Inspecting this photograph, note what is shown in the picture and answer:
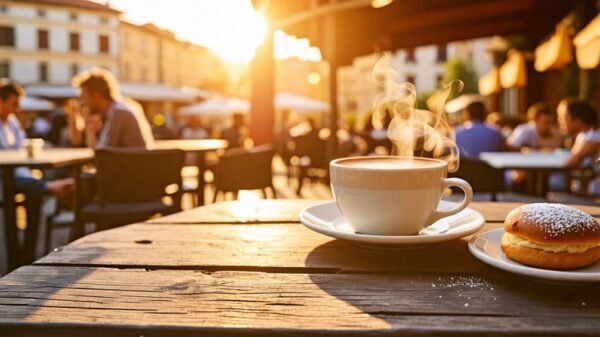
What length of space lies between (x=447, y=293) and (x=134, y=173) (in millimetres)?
2835

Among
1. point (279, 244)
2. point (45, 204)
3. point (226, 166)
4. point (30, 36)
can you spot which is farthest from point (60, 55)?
point (279, 244)

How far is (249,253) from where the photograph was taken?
3.27 feet

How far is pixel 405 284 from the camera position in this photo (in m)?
0.79

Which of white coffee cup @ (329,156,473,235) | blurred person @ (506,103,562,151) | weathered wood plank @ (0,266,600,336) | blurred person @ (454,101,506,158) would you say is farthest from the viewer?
blurred person @ (506,103,562,151)

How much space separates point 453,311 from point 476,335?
7 centimetres

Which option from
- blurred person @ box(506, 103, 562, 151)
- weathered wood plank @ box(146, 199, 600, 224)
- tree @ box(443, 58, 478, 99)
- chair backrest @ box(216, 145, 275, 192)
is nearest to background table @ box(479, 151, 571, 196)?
blurred person @ box(506, 103, 562, 151)

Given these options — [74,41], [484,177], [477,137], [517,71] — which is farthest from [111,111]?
[74,41]

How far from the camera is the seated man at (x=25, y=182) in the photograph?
3986mm

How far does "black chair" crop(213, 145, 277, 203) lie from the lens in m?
4.18

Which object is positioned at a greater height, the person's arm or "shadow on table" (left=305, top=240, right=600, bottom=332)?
the person's arm

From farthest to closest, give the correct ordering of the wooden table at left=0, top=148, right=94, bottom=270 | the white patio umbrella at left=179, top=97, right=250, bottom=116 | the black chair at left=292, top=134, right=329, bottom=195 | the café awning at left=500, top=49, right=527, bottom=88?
the white patio umbrella at left=179, top=97, right=250, bottom=116 → the café awning at left=500, top=49, right=527, bottom=88 → the black chair at left=292, top=134, right=329, bottom=195 → the wooden table at left=0, top=148, right=94, bottom=270

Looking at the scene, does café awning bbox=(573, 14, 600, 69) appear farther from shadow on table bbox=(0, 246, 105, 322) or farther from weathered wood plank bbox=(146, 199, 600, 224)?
shadow on table bbox=(0, 246, 105, 322)

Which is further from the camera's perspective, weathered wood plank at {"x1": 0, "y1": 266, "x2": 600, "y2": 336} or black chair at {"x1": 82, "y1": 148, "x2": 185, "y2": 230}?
black chair at {"x1": 82, "y1": 148, "x2": 185, "y2": 230}

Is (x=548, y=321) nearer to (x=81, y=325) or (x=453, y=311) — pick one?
(x=453, y=311)
